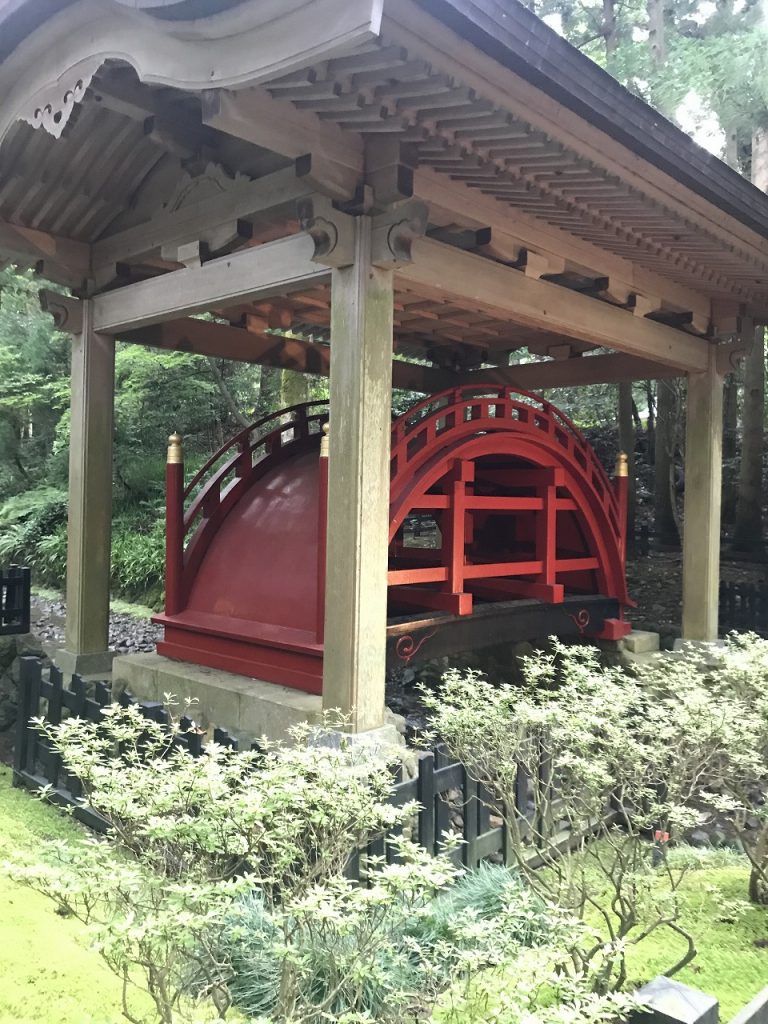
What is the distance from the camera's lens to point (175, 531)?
5973 mm

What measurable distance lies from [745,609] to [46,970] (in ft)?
29.6

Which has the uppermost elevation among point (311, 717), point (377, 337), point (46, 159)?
point (46, 159)

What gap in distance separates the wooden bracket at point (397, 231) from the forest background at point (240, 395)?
655 cm

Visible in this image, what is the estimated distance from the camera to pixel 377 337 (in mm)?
4074

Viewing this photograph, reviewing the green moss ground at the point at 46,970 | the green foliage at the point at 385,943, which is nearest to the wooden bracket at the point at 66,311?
the green moss ground at the point at 46,970

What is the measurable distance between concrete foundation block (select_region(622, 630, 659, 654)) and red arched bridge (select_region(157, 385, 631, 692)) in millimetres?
108

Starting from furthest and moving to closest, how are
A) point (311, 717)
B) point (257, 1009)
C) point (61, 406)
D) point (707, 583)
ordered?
point (61, 406), point (707, 583), point (311, 717), point (257, 1009)

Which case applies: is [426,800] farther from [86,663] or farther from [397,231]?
[86,663]

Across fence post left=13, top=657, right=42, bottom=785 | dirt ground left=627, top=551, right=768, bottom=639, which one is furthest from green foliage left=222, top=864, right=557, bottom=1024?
dirt ground left=627, top=551, right=768, bottom=639

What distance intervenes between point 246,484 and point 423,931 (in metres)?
4.17

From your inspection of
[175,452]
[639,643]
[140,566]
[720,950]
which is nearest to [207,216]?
[175,452]

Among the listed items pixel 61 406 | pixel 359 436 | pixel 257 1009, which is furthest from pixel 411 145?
pixel 61 406

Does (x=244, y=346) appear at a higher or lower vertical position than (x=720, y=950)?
higher

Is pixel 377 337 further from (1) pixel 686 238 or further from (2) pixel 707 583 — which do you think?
(2) pixel 707 583
